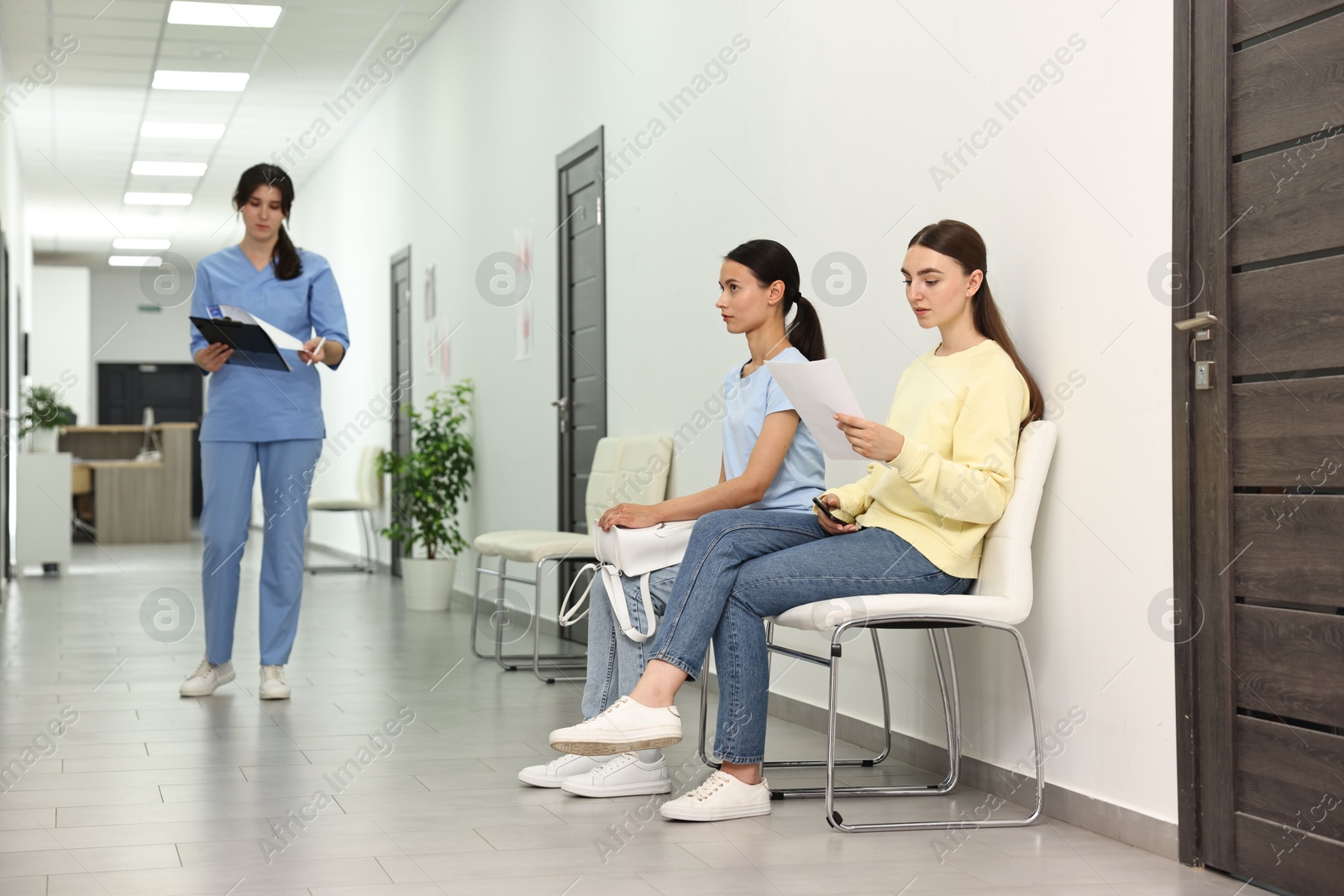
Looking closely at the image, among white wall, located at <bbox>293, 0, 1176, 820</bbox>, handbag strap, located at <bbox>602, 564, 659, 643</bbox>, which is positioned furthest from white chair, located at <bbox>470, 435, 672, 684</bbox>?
handbag strap, located at <bbox>602, 564, 659, 643</bbox>

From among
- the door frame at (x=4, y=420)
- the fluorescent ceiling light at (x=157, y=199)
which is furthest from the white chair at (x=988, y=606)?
the fluorescent ceiling light at (x=157, y=199)

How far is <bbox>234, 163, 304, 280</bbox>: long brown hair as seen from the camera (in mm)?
3936

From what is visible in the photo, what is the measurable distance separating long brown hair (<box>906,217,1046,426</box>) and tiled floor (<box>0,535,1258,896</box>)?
84 centimetres

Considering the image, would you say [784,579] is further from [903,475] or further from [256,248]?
[256,248]

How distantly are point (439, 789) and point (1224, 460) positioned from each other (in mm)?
1696

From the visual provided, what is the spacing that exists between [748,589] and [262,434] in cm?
200

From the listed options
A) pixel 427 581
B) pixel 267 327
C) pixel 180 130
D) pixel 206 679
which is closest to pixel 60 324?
pixel 180 130

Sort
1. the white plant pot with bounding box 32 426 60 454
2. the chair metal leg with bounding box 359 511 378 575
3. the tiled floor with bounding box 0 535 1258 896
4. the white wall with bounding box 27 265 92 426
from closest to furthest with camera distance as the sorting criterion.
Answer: the tiled floor with bounding box 0 535 1258 896, the chair metal leg with bounding box 359 511 378 575, the white plant pot with bounding box 32 426 60 454, the white wall with bounding box 27 265 92 426

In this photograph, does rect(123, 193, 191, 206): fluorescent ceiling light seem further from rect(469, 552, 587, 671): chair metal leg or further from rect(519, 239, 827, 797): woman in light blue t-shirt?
rect(519, 239, 827, 797): woman in light blue t-shirt

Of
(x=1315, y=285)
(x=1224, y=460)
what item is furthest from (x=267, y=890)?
(x=1315, y=285)

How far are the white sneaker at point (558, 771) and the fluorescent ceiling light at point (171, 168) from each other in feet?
29.8

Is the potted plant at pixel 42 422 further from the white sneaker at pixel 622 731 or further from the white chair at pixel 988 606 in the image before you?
the white chair at pixel 988 606

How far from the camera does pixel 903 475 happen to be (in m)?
2.39

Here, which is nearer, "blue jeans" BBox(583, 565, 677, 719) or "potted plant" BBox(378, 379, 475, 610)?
"blue jeans" BBox(583, 565, 677, 719)
